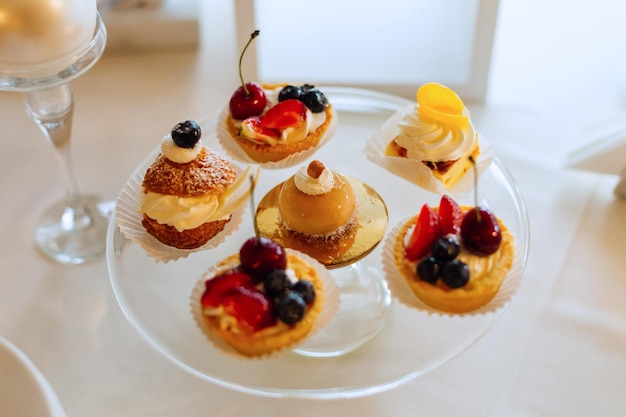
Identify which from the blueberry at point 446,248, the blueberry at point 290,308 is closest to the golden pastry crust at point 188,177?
the blueberry at point 290,308

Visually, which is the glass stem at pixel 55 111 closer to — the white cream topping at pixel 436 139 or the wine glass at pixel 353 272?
the wine glass at pixel 353 272

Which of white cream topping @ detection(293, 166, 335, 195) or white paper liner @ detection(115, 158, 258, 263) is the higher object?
white cream topping @ detection(293, 166, 335, 195)

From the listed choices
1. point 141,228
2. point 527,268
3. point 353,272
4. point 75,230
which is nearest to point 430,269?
point 353,272

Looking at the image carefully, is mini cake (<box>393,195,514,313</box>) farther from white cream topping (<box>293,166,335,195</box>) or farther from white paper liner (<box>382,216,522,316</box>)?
white cream topping (<box>293,166,335,195</box>)

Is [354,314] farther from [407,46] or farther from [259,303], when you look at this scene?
[407,46]

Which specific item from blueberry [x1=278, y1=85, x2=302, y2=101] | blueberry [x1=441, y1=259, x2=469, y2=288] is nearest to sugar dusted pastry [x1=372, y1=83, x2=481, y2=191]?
blueberry [x1=278, y1=85, x2=302, y2=101]
